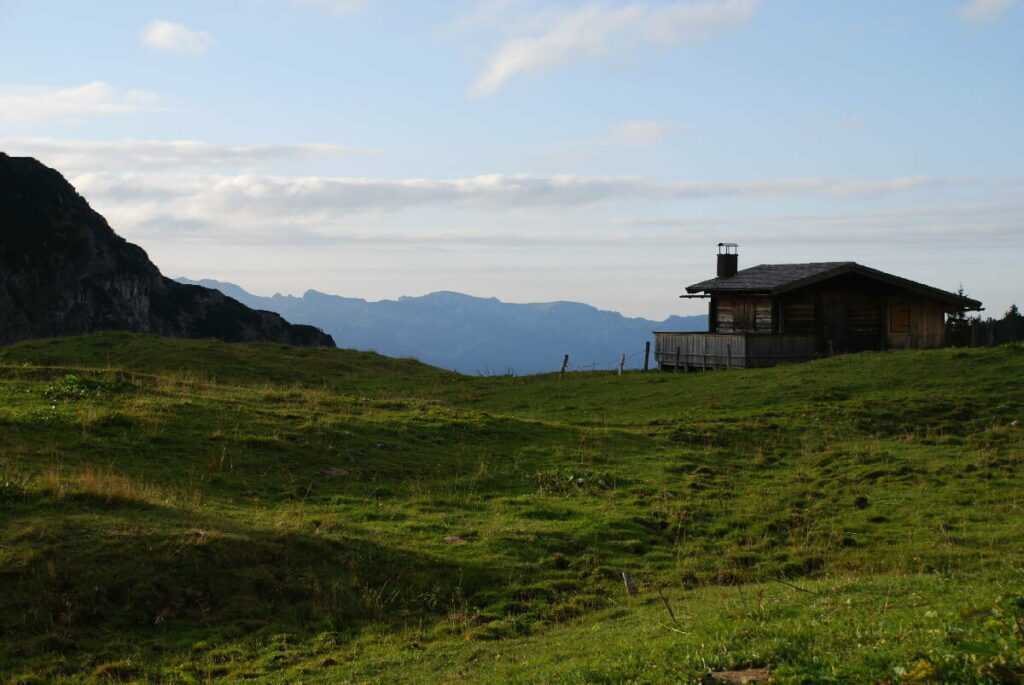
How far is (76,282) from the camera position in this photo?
117 m

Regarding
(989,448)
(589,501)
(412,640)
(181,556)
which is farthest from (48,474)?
(989,448)

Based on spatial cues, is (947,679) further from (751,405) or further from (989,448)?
(751,405)

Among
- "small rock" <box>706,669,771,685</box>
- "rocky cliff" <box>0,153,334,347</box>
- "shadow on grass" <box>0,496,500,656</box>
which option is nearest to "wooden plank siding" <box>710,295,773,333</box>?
"shadow on grass" <box>0,496,500,656</box>

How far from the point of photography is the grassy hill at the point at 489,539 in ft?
33.4

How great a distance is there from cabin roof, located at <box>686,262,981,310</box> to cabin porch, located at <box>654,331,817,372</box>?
323 cm

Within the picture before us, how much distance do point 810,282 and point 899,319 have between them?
7413 mm

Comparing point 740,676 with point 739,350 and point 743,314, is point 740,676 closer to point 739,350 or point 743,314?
point 739,350

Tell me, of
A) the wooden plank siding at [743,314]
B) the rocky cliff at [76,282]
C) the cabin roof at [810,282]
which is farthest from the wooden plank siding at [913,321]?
the rocky cliff at [76,282]

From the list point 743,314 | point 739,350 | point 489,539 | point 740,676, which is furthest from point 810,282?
point 740,676

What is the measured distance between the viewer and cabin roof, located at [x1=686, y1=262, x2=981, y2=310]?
49.4m

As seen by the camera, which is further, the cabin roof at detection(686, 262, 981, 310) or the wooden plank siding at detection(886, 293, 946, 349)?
the wooden plank siding at detection(886, 293, 946, 349)

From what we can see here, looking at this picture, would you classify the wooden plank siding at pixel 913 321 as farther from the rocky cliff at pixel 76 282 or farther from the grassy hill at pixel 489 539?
the rocky cliff at pixel 76 282

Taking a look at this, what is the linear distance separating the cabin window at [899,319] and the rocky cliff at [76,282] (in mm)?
95501

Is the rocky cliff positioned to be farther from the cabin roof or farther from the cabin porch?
the cabin roof
